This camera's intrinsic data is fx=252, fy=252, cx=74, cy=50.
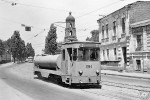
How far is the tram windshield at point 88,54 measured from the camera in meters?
16.6

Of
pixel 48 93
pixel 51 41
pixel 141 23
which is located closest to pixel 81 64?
pixel 48 93

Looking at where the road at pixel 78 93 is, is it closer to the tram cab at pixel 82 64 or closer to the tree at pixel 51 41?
the tram cab at pixel 82 64

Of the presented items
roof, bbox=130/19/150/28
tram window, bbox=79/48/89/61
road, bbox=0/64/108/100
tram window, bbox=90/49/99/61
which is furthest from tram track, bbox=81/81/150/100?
roof, bbox=130/19/150/28

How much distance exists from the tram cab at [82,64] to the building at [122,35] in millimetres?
16025

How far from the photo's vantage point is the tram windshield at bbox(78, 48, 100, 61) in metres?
16.6

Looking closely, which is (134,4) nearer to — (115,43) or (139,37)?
(139,37)

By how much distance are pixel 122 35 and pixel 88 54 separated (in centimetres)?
2082

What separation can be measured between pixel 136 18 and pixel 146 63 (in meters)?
7.05

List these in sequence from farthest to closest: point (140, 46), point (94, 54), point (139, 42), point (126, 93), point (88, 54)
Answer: point (139, 42) < point (140, 46) < point (94, 54) < point (88, 54) < point (126, 93)

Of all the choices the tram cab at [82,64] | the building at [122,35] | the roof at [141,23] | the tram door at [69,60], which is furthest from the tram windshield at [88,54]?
the roof at [141,23]

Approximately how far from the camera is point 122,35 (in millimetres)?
36594

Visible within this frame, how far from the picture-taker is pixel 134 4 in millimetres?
34031

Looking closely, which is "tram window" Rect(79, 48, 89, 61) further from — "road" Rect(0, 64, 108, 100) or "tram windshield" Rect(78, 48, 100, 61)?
"road" Rect(0, 64, 108, 100)

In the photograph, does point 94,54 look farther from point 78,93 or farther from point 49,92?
point 49,92
